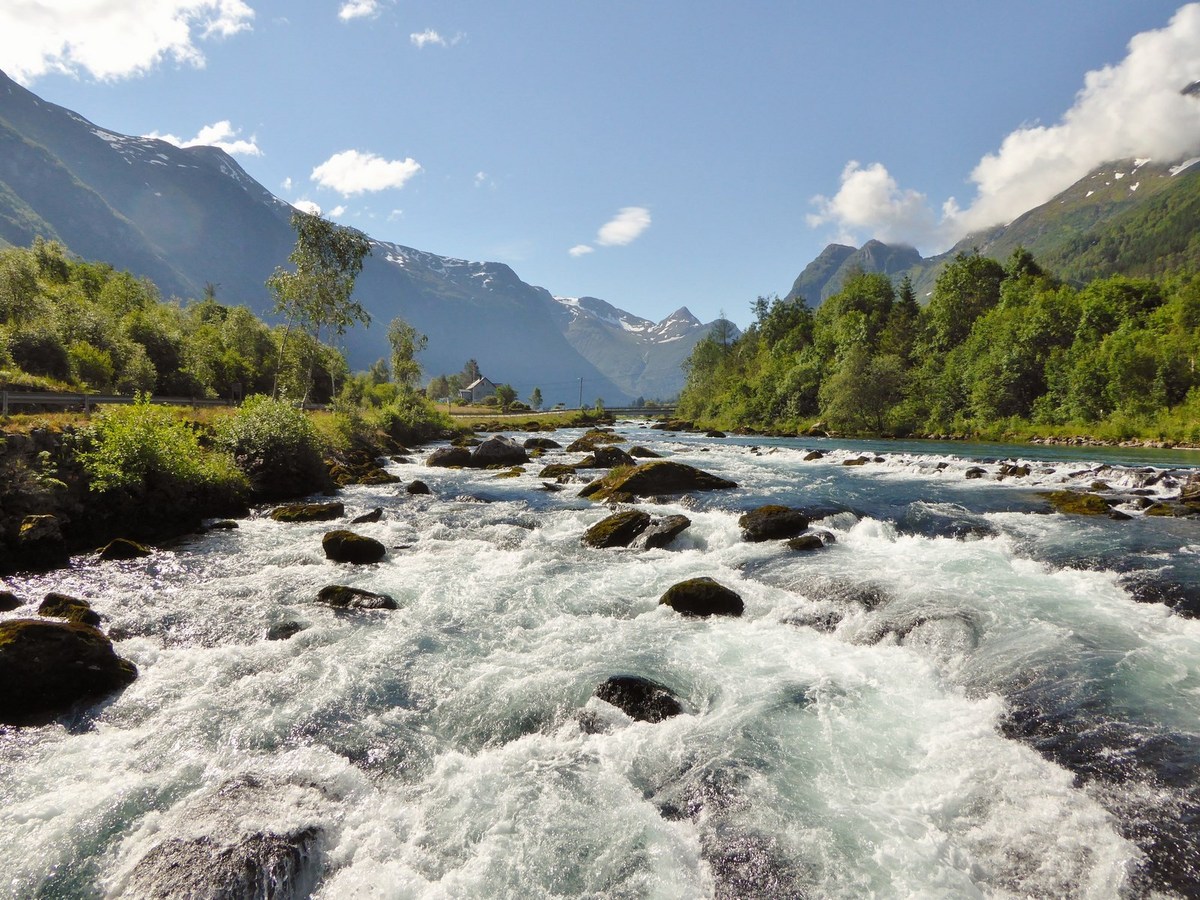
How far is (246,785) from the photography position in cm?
678

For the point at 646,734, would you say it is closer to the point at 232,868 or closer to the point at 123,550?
the point at 232,868

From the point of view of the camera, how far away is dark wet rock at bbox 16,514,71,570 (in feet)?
47.4

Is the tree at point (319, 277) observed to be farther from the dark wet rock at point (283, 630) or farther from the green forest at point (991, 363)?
the green forest at point (991, 363)

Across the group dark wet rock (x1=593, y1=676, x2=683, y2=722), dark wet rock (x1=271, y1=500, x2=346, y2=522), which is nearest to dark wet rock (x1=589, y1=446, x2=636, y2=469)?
dark wet rock (x1=271, y1=500, x2=346, y2=522)

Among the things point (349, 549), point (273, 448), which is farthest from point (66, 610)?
point (273, 448)

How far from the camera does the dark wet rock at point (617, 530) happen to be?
59.3 feet

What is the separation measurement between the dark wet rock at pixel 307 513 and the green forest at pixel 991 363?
60.5 meters

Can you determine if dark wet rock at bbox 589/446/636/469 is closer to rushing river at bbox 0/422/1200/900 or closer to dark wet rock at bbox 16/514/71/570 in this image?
rushing river at bbox 0/422/1200/900

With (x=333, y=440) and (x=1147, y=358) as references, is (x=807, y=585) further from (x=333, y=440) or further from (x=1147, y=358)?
(x=1147, y=358)

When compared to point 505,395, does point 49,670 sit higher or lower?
lower

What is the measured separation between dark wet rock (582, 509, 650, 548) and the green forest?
5111 centimetres

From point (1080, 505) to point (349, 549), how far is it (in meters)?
25.5

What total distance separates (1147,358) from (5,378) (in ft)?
273

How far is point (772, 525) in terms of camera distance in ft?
59.3
